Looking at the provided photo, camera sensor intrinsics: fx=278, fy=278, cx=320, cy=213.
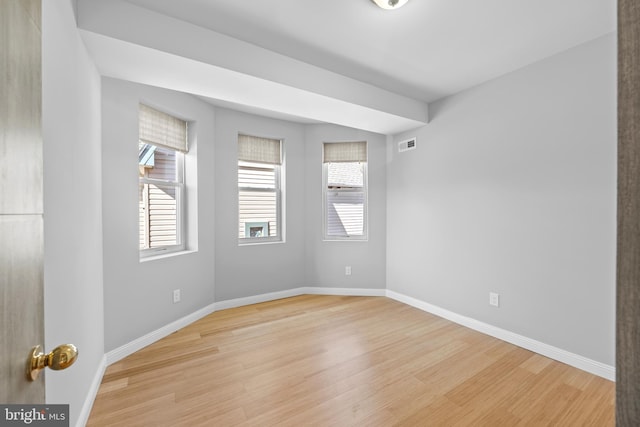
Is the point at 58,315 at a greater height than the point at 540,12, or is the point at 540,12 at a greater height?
the point at 540,12

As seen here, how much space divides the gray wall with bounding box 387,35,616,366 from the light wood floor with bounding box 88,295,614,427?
0.41 metres

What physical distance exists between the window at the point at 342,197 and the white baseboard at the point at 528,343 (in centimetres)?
130

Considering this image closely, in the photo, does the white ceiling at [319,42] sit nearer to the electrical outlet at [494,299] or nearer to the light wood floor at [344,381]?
the electrical outlet at [494,299]

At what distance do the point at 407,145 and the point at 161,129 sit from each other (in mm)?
2838

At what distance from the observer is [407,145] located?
3.59 meters

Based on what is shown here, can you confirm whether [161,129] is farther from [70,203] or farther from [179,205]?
[70,203]

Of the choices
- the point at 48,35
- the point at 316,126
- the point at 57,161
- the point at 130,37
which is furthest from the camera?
the point at 316,126

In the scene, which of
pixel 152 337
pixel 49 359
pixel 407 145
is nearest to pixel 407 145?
pixel 407 145

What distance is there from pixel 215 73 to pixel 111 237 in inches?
60.5

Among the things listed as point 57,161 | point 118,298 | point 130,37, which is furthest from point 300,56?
point 118,298

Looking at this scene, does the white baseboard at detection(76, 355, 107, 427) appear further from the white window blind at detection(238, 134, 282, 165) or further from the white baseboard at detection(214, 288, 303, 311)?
→ the white window blind at detection(238, 134, 282, 165)

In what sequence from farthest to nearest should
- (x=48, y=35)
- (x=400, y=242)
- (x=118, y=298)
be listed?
1. (x=400, y=242)
2. (x=118, y=298)
3. (x=48, y=35)

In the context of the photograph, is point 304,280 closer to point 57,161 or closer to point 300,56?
point 300,56

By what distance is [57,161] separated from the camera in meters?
1.29
